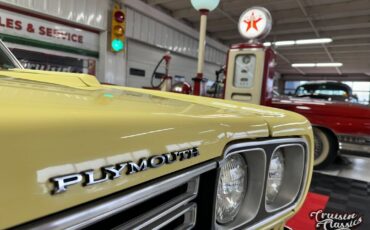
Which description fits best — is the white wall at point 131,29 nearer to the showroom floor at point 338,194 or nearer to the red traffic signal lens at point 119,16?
the red traffic signal lens at point 119,16

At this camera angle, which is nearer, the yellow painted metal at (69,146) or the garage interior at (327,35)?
the yellow painted metal at (69,146)

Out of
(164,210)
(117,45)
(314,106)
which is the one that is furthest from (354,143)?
(117,45)

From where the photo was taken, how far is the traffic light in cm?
798

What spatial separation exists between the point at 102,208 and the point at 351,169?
15.0 ft

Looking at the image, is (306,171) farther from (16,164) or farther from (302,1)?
(302,1)

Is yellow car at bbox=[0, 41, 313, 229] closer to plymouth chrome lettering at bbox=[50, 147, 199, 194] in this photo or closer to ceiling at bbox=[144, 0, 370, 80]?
plymouth chrome lettering at bbox=[50, 147, 199, 194]

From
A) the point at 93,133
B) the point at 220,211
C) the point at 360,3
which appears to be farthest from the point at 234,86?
the point at 360,3

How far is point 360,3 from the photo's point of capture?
816 cm

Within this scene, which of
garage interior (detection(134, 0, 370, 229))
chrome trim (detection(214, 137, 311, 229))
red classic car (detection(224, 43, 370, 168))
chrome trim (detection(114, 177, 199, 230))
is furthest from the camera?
red classic car (detection(224, 43, 370, 168))

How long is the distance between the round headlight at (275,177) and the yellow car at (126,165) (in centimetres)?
7

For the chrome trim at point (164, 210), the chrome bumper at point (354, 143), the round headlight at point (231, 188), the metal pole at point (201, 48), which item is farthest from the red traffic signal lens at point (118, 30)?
the chrome trim at point (164, 210)

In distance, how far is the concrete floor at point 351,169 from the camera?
12.4 feet

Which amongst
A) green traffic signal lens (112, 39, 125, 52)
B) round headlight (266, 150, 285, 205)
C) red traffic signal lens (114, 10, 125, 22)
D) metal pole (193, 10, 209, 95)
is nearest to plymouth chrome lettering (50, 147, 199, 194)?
round headlight (266, 150, 285, 205)

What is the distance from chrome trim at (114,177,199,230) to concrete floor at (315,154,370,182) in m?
3.67
